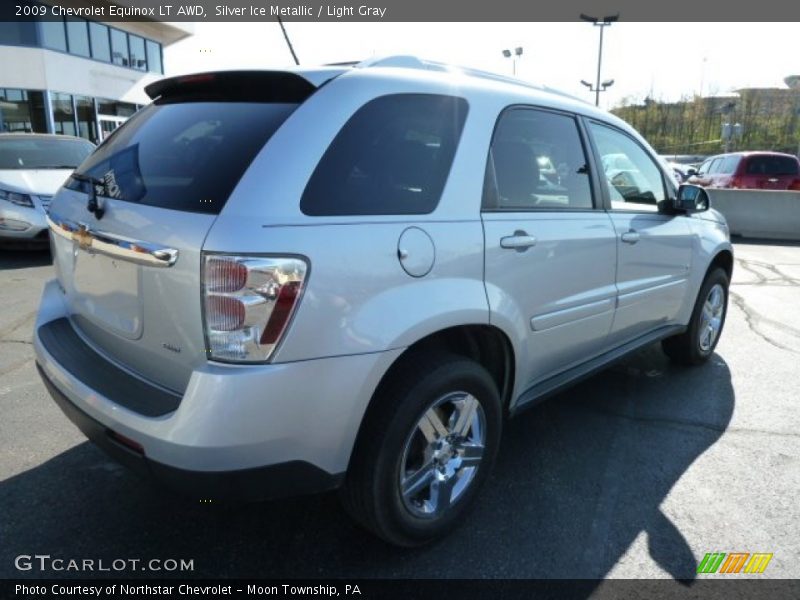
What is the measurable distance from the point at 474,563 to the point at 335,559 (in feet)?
1.79

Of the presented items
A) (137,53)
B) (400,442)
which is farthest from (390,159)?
(137,53)

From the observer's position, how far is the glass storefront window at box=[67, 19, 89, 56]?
2397 centimetres

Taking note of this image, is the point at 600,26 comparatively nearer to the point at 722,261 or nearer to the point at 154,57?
the point at 154,57

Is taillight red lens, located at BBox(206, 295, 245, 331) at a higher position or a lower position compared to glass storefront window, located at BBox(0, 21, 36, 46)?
lower

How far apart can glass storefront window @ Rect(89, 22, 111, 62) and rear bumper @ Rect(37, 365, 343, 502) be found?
28.4m

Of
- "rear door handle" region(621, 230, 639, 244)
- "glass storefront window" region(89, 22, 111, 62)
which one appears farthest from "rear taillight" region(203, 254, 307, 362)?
"glass storefront window" region(89, 22, 111, 62)

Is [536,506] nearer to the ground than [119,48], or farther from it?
nearer to the ground

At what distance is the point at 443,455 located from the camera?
247cm

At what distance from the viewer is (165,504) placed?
2.69 meters

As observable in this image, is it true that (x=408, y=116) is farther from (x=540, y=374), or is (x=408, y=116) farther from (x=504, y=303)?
(x=540, y=374)

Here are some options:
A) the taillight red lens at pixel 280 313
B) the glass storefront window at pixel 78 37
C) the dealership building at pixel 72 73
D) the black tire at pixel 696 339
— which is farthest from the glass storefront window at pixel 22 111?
the taillight red lens at pixel 280 313

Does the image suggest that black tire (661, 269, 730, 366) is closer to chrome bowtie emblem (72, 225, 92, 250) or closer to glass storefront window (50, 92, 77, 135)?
chrome bowtie emblem (72, 225, 92, 250)

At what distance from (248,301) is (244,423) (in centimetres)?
37

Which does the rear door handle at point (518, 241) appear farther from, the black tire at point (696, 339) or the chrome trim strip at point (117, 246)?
the black tire at point (696, 339)
